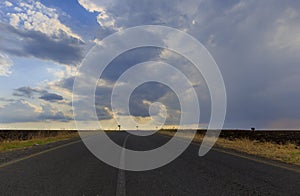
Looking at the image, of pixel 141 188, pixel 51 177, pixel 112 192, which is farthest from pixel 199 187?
pixel 51 177

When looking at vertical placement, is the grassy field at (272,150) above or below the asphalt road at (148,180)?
above

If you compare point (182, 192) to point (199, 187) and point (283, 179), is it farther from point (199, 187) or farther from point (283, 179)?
point (283, 179)

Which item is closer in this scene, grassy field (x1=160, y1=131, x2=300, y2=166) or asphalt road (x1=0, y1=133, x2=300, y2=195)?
asphalt road (x1=0, y1=133, x2=300, y2=195)

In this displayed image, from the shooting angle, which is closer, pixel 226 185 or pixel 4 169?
pixel 226 185

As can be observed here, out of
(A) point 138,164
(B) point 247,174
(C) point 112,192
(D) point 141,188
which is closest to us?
(C) point 112,192

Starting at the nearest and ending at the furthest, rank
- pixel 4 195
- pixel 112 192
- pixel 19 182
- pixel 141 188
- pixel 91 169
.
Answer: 1. pixel 4 195
2. pixel 112 192
3. pixel 141 188
4. pixel 19 182
5. pixel 91 169

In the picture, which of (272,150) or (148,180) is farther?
(272,150)

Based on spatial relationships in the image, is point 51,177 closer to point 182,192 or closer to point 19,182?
point 19,182

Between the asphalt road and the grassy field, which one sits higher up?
the grassy field

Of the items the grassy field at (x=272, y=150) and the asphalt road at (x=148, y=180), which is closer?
the asphalt road at (x=148, y=180)

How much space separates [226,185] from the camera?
23.2ft

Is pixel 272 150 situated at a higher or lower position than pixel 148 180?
higher

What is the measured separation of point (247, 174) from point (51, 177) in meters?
5.05

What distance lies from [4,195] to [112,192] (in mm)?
1917
